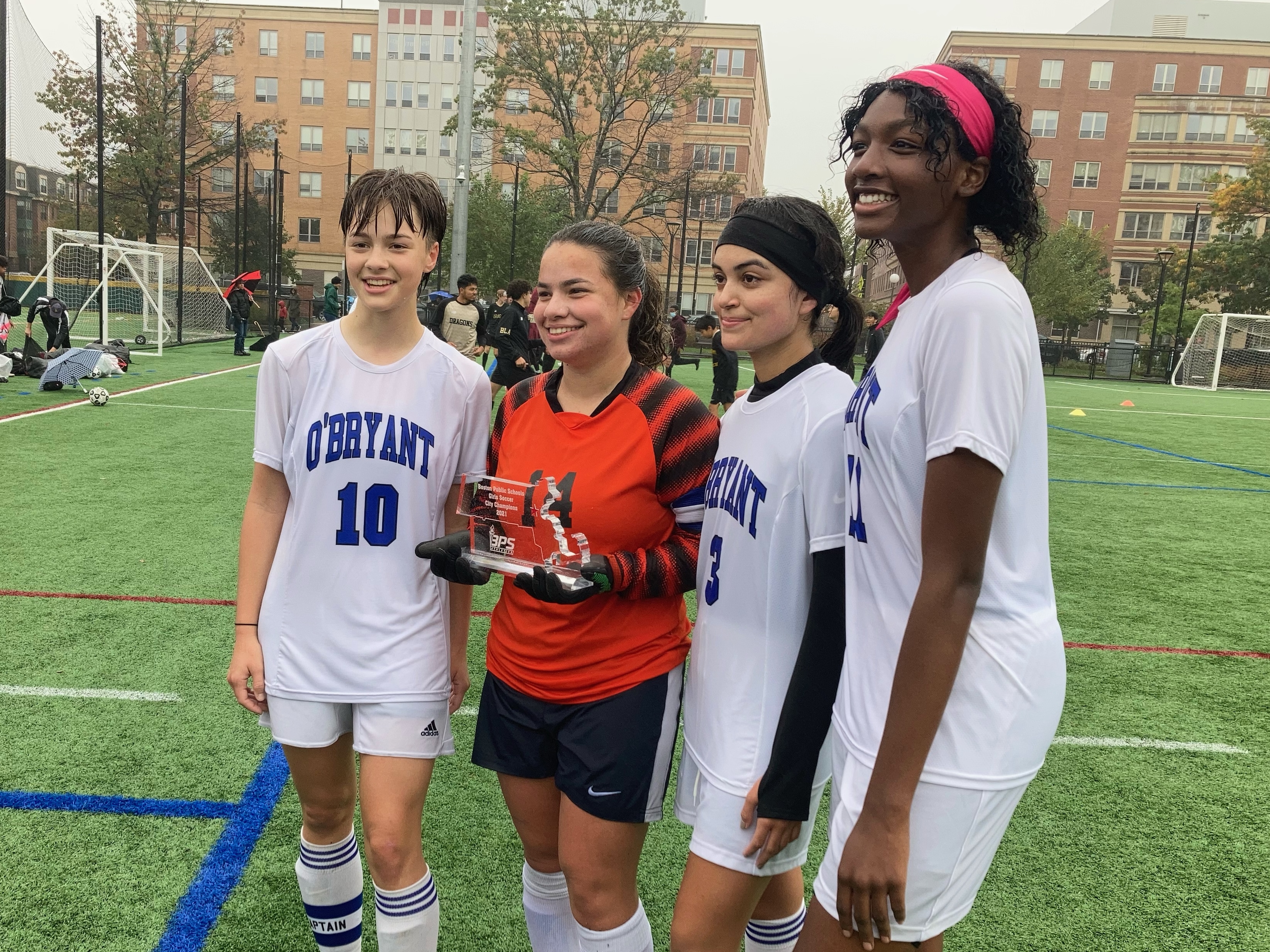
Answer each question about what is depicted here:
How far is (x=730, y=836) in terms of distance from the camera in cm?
177

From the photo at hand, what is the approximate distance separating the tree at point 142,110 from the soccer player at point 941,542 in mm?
38748

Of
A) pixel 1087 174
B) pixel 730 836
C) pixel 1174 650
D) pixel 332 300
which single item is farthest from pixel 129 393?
pixel 1087 174

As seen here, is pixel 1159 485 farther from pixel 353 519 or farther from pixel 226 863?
pixel 353 519

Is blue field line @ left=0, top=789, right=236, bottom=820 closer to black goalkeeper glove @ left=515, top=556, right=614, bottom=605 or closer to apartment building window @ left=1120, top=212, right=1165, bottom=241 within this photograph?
black goalkeeper glove @ left=515, top=556, right=614, bottom=605

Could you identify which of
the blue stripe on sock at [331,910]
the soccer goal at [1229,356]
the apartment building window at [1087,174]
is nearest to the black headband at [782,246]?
the blue stripe on sock at [331,910]

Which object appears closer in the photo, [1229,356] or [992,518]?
[992,518]

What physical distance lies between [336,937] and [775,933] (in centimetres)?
104

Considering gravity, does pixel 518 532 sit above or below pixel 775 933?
Answer: above

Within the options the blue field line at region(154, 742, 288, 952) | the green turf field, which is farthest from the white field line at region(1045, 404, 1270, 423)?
the blue field line at region(154, 742, 288, 952)

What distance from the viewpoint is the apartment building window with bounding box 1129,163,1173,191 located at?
59.3 metres

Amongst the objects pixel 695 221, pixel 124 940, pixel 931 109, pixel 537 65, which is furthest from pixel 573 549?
pixel 695 221

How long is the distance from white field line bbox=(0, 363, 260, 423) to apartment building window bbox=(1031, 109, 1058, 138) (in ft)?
183

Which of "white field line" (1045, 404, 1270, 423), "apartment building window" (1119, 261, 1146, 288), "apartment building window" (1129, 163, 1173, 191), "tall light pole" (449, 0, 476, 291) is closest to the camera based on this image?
"white field line" (1045, 404, 1270, 423)

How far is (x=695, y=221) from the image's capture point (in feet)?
195
